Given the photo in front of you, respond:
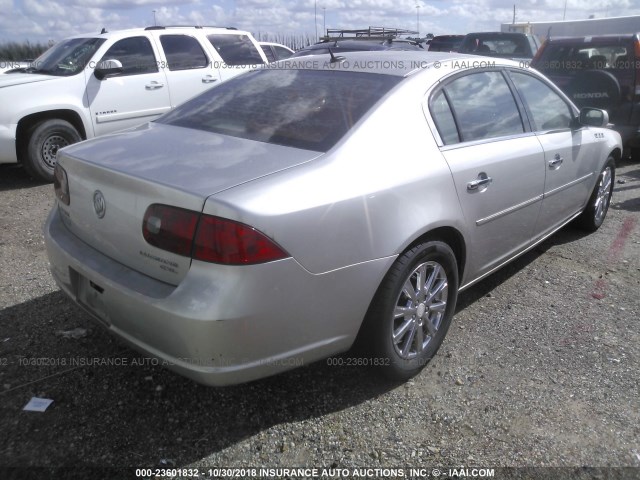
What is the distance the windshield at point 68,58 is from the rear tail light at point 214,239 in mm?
5646

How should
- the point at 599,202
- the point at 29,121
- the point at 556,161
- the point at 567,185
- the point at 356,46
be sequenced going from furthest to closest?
the point at 356,46 → the point at 29,121 → the point at 599,202 → the point at 567,185 → the point at 556,161

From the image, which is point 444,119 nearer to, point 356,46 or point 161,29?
point 161,29

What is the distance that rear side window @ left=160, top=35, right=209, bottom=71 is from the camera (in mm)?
7762

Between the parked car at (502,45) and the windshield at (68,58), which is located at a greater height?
the windshield at (68,58)

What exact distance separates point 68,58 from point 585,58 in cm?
711

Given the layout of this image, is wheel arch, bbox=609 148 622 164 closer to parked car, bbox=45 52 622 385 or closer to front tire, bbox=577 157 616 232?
front tire, bbox=577 157 616 232

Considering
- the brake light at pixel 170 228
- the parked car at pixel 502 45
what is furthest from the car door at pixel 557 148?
the parked car at pixel 502 45

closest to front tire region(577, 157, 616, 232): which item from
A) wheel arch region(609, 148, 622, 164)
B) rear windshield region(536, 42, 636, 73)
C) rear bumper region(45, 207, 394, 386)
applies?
wheel arch region(609, 148, 622, 164)

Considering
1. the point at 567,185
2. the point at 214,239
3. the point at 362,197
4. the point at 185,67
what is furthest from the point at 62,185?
the point at 185,67

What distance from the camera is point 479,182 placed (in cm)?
304

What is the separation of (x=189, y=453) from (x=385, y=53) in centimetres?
248

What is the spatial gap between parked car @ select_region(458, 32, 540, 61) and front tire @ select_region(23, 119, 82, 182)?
8931mm

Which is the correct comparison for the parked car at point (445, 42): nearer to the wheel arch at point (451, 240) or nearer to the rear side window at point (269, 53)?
the rear side window at point (269, 53)

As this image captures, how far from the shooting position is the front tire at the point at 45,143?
6602 mm
